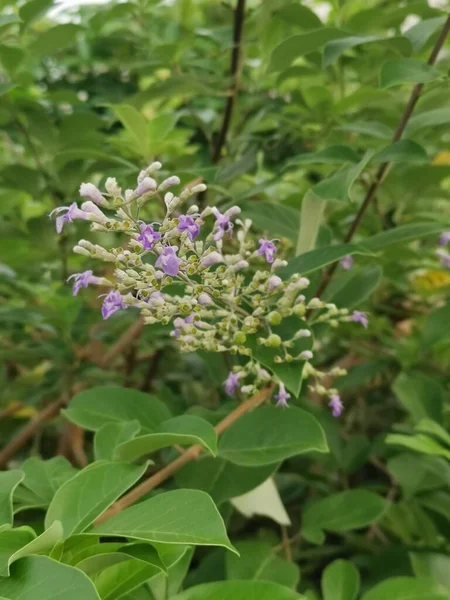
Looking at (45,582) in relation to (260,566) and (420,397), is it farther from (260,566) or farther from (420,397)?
(420,397)

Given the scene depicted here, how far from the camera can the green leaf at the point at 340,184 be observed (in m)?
0.60

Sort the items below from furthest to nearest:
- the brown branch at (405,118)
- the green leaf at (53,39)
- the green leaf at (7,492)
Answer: the green leaf at (53,39) → the brown branch at (405,118) → the green leaf at (7,492)

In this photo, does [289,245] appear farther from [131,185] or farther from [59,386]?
[59,386]

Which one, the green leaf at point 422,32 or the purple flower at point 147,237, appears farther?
the green leaf at point 422,32

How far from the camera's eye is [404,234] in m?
0.70

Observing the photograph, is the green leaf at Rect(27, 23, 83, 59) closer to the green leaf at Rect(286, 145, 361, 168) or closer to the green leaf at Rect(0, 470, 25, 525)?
the green leaf at Rect(286, 145, 361, 168)

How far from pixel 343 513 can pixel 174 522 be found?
42 centimetres

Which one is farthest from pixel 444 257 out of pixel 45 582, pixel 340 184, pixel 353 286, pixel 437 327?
pixel 45 582

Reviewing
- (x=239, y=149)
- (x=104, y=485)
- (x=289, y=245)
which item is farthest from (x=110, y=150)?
(x=104, y=485)

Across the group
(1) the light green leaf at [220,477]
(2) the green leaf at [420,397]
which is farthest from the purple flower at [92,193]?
(2) the green leaf at [420,397]

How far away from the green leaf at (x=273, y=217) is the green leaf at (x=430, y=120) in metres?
0.16

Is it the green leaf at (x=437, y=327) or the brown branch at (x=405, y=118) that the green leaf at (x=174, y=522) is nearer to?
the brown branch at (x=405, y=118)

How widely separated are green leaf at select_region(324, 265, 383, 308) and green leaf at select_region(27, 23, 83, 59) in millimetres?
478

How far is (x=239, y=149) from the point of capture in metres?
1.02
